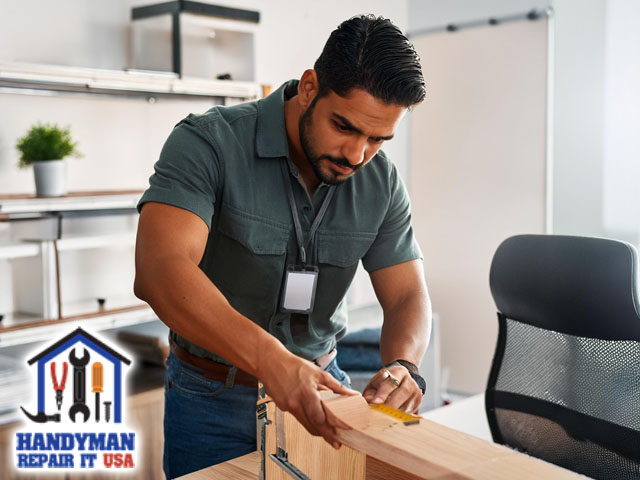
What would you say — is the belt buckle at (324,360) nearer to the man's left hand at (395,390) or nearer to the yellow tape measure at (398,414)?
the man's left hand at (395,390)

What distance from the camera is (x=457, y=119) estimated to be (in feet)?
13.6

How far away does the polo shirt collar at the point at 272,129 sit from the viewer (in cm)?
144

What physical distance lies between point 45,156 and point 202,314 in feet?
5.32

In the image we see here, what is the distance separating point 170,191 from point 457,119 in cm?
312

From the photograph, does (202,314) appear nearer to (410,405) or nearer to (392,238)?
(410,405)

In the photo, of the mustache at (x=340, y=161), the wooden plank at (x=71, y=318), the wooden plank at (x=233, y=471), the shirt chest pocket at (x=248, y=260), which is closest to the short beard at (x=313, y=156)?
the mustache at (x=340, y=161)

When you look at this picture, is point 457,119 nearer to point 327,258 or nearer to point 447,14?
point 447,14

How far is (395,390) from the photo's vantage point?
4.11 feet

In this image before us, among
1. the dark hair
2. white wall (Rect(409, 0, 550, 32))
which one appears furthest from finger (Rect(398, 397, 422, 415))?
white wall (Rect(409, 0, 550, 32))

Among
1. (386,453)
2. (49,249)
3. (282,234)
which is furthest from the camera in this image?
(49,249)

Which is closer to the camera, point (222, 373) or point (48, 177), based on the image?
point (222, 373)

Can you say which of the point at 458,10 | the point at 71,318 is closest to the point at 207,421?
the point at 71,318

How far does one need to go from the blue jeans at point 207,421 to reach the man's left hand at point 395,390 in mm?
327

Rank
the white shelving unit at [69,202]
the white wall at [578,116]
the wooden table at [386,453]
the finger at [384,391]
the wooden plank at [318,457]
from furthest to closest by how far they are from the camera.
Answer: the white wall at [578,116] → the white shelving unit at [69,202] → the finger at [384,391] → the wooden plank at [318,457] → the wooden table at [386,453]
